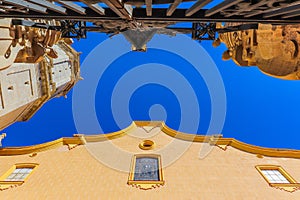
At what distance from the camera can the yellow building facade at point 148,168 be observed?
11688mm

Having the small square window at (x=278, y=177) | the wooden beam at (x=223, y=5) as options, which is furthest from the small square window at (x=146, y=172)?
the wooden beam at (x=223, y=5)

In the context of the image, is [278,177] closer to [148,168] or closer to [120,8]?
[148,168]

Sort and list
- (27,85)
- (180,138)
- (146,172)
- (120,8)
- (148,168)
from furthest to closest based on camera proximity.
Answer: (180,138)
(27,85)
(148,168)
(146,172)
(120,8)

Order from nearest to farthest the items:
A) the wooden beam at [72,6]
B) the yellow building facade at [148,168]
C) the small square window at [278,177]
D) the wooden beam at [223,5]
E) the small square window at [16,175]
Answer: the wooden beam at [223,5] → the wooden beam at [72,6] → the yellow building facade at [148,168] → the small square window at [278,177] → the small square window at [16,175]

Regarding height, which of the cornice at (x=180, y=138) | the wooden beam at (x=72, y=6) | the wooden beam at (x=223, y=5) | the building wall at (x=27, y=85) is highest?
the wooden beam at (x=72, y=6)

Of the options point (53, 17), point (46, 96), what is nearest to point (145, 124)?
point (46, 96)

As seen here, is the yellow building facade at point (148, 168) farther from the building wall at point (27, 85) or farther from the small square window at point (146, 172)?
the building wall at point (27, 85)

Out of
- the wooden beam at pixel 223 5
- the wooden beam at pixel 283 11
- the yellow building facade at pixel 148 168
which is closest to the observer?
the wooden beam at pixel 223 5

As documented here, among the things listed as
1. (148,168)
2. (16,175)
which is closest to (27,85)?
(16,175)

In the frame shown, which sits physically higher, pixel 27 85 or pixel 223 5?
pixel 223 5

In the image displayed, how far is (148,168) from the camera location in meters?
14.3

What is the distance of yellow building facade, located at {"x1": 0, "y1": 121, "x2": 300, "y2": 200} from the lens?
1169 cm

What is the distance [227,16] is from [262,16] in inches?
29.0

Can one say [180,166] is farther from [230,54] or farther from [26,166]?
[26,166]
